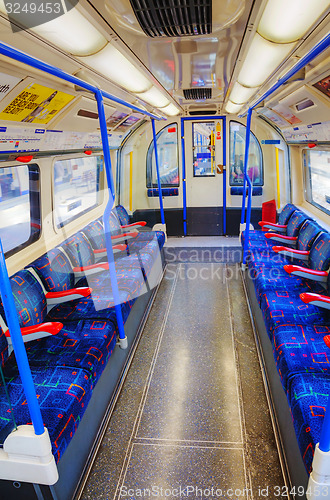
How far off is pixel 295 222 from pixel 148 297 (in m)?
2.67

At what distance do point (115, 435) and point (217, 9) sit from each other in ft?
10.1

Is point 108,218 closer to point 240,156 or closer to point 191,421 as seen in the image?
point 191,421

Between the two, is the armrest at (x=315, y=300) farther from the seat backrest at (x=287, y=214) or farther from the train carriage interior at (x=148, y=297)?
the seat backrest at (x=287, y=214)

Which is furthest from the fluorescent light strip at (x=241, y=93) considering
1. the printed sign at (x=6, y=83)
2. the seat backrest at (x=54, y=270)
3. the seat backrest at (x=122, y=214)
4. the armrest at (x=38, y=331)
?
the armrest at (x=38, y=331)

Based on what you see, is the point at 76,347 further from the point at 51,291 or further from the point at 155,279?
the point at 155,279

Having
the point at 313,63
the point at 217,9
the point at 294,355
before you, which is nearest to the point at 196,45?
A: the point at 217,9

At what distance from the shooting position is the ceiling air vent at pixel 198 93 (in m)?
4.72

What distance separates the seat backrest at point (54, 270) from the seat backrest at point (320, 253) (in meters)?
2.97

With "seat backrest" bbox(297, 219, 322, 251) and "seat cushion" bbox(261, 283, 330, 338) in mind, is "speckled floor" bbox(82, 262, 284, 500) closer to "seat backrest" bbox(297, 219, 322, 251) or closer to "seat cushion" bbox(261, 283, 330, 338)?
"seat cushion" bbox(261, 283, 330, 338)

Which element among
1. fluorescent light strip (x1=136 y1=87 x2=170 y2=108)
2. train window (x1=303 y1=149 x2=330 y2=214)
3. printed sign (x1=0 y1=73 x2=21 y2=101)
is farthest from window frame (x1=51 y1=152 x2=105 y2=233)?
train window (x1=303 y1=149 x2=330 y2=214)

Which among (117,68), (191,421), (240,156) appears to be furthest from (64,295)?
(240,156)

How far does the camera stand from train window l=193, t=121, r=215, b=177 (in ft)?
24.8

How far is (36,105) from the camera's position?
106 inches

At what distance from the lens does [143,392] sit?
Result: 3225 mm
